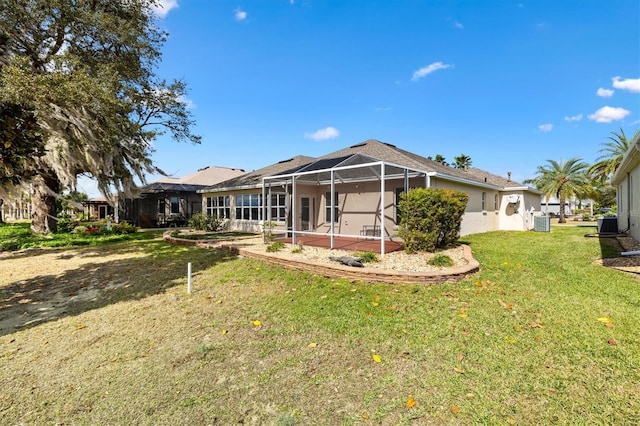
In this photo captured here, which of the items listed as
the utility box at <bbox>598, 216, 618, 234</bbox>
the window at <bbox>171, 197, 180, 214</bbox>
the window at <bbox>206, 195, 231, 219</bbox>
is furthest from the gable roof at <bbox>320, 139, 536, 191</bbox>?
the window at <bbox>171, 197, 180, 214</bbox>

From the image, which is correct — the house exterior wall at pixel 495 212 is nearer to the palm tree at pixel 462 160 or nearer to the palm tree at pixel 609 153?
the palm tree at pixel 609 153

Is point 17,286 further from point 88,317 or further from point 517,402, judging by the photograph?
point 517,402

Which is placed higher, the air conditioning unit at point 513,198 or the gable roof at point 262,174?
the gable roof at point 262,174

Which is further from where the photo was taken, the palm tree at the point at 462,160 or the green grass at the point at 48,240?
the palm tree at the point at 462,160

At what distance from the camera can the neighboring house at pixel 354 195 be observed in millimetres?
10672

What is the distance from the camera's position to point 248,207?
18.0m

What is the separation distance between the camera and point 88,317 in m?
5.13

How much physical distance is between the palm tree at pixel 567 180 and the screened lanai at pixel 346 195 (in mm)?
22761

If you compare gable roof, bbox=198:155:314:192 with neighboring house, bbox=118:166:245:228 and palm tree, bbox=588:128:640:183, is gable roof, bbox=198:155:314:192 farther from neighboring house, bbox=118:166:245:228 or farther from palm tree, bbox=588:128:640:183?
palm tree, bbox=588:128:640:183

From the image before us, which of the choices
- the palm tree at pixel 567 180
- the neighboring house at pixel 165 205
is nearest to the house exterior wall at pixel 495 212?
the palm tree at pixel 567 180

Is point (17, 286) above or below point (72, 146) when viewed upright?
below

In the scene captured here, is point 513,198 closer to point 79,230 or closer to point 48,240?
point 48,240

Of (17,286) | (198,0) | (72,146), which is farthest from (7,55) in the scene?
(17,286)

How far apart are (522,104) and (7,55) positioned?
2436 centimetres
